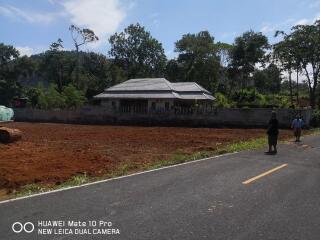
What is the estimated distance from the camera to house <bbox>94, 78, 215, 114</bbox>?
55000 mm

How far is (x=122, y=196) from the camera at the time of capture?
33.1 ft

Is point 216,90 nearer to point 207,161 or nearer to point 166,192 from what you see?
point 207,161

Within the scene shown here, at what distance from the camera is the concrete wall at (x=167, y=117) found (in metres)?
44.2

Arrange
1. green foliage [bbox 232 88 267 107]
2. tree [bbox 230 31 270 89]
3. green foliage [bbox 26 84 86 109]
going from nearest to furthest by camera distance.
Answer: green foliage [bbox 232 88 267 107] → green foliage [bbox 26 84 86 109] → tree [bbox 230 31 270 89]

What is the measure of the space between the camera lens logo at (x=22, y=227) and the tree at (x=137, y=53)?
260 feet

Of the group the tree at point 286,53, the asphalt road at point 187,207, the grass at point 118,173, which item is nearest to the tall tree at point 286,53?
the tree at point 286,53

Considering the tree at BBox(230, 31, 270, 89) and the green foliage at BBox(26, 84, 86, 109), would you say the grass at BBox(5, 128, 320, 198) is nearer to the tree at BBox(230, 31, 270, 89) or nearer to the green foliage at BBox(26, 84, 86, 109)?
the green foliage at BBox(26, 84, 86, 109)

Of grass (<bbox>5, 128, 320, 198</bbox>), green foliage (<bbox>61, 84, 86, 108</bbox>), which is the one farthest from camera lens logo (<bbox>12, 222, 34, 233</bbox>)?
green foliage (<bbox>61, 84, 86, 108</bbox>)

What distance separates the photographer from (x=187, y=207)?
9.15 metres

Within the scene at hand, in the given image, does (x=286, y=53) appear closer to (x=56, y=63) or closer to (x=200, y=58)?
(x=200, y=58)

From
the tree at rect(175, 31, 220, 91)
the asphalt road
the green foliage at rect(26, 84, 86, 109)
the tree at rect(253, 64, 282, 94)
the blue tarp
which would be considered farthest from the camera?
the tree at rect(253, 64, 282, 94)

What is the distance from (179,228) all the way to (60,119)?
158ft

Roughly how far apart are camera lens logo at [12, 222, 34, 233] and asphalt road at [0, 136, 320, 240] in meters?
0.03

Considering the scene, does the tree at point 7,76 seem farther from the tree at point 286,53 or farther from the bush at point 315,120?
the bush at point 315,120
